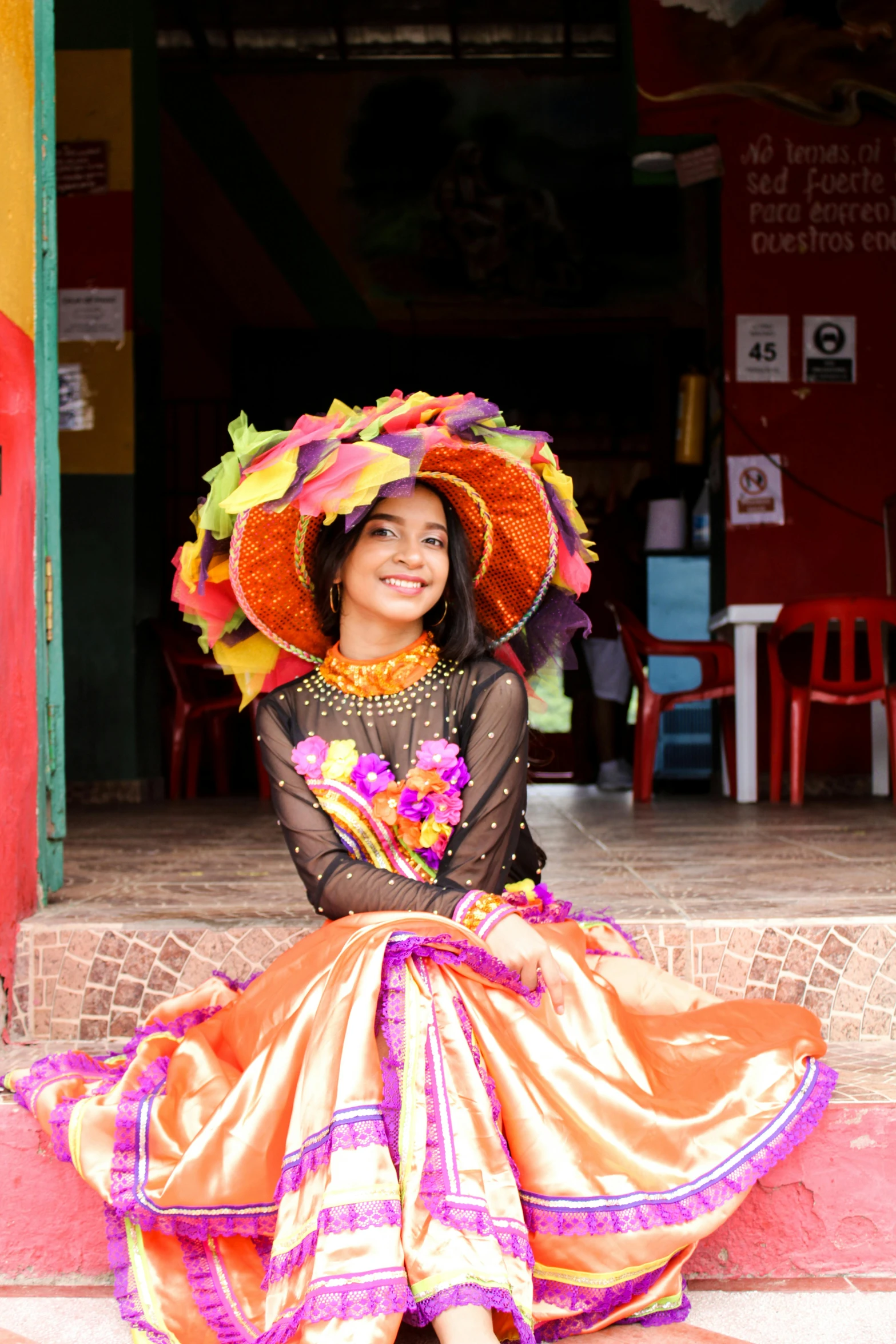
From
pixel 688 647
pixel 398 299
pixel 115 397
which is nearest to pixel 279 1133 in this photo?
pixel 688 647

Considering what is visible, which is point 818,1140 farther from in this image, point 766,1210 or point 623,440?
point 623,440

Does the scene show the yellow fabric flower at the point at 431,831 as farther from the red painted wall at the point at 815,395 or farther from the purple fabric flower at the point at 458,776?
the red painted wall at the point at 815,395

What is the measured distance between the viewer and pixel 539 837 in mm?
4047

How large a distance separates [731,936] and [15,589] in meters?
1.58

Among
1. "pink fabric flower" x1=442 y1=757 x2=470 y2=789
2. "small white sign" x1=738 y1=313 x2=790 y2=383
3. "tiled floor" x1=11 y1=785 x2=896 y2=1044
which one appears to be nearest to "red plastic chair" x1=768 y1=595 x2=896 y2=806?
"small white sign" x1=738 y1=313 x2=790 y2=383

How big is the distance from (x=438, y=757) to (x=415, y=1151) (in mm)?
654

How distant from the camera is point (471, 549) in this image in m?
2.18

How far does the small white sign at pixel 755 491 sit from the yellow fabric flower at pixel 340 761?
14.6 ft

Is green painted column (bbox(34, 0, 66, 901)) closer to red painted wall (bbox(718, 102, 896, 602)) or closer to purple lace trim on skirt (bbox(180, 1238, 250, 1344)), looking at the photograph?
purple lace trim on skirt (bbox(180, 1238, 250, 1344))

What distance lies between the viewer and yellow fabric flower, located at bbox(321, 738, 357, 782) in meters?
1.97

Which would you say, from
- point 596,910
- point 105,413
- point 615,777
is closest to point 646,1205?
point 596,910

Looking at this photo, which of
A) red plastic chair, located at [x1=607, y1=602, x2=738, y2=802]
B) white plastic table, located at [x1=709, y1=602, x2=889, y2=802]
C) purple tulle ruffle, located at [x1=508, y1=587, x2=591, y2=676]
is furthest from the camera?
red plastic chair, located at [x1=607, y1=602, x2=738, y2=802]

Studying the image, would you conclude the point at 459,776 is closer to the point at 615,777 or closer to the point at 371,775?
the point at 371,775

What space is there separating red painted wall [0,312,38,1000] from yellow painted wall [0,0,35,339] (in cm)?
7
